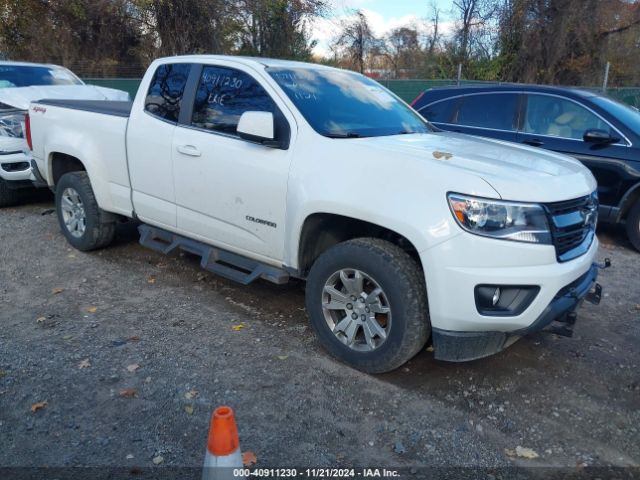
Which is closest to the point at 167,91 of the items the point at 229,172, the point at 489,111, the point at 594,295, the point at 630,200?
the point at 229,172

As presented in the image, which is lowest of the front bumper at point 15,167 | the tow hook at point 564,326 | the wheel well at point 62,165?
the tow hook at point 564,326

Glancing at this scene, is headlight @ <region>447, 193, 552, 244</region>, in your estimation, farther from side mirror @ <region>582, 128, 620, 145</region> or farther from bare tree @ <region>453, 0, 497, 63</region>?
bare tree @ <region>453, 0, 497, 63</region>

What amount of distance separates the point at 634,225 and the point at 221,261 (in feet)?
15.5

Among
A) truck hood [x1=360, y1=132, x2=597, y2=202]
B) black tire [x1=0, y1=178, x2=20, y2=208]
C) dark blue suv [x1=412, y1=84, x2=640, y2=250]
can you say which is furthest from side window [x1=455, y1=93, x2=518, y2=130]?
black tire [x1=0, y1=178, x2=20, y2=208]

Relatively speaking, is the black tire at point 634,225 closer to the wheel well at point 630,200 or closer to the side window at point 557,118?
the wheel well at point 630,200

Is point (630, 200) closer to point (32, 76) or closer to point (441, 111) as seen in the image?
point (441, 111)

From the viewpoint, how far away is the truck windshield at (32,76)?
8484mm

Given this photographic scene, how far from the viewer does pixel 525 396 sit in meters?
3.37

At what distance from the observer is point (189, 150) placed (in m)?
4.25

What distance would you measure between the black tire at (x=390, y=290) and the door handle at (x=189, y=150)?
136cm

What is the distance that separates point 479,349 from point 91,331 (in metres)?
2.75

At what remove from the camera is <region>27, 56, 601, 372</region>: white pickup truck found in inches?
118

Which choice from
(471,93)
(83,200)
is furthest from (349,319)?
(471,93)

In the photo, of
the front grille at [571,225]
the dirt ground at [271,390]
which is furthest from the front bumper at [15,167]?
the front grille at [571,225]
